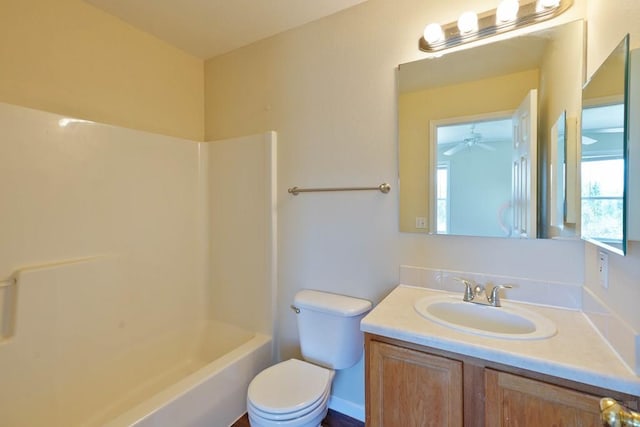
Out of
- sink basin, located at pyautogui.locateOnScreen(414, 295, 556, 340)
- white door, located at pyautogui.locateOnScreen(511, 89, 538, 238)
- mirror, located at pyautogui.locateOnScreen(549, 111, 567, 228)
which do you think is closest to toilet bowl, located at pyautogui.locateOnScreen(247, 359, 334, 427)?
sink basin, located at pyautogui.locateOnScreen(414, 295, 556, 340)

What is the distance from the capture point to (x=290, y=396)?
139 cm

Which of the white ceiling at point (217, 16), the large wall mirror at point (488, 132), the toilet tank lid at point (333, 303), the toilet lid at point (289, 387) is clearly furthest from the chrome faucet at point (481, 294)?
the white ceiling at point (217, 16)

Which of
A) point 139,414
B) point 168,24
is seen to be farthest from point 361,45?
point 139,414

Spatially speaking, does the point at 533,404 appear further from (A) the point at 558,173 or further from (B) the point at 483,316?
(A) the point at 558,173

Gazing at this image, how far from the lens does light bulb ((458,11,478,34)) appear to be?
137 cm

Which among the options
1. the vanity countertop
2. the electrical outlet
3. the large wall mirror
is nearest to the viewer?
the vanity countertop

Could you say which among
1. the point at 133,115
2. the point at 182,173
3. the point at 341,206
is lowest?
the point at 341,206

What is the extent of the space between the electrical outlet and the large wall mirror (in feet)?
0.56

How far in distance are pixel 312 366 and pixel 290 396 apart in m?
0.25

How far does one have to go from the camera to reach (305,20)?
1868mm

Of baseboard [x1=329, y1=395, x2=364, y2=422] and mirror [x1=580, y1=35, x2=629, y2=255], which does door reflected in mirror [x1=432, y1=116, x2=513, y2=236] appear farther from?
baseboard [x1=329, y1=395, x2=364, y2=422]

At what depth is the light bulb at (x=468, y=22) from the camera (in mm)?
1375

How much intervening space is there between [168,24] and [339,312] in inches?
83.2

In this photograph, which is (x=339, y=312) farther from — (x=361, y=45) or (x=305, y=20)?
(x=305, y=20)
